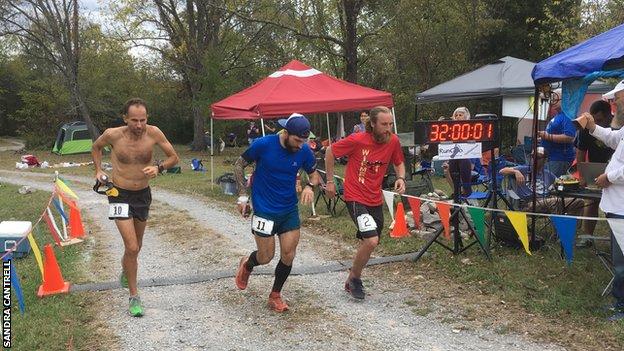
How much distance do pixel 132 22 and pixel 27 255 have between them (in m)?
23.6

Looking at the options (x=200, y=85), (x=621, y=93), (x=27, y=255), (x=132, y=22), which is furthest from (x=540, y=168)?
(x=132, y=22)

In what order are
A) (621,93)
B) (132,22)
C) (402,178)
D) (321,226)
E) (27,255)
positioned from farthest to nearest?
(132,22) < (321,226) < (27,255) < (402,178) < (621,93)

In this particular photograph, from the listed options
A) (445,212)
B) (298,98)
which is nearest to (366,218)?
(445,212)

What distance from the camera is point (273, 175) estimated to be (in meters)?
4.50

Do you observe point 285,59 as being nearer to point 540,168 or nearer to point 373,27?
point 373,27

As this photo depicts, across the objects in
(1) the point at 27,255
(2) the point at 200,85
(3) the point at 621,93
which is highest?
(2) the point at 200,85

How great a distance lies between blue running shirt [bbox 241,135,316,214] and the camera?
4492 millimetres

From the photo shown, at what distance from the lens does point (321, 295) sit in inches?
202

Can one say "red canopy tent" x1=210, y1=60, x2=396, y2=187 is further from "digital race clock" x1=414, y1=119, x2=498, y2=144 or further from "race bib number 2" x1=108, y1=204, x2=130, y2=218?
"race bib number 2" x1=108, y1=204, x2=130, y2=218

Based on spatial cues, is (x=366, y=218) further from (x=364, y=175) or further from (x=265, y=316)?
(x=265, y=316)

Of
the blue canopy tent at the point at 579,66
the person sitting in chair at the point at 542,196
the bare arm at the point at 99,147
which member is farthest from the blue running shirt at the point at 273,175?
the person sitting in chair at the point at 542,196

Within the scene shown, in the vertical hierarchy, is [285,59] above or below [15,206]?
above

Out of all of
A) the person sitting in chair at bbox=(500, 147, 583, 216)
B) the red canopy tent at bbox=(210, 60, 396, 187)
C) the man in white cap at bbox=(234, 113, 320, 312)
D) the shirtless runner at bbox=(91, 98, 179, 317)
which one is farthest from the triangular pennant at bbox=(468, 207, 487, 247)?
the red canopy tent at bbox=(210, 60, 396, 187)

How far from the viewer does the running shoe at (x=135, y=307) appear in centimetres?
459
